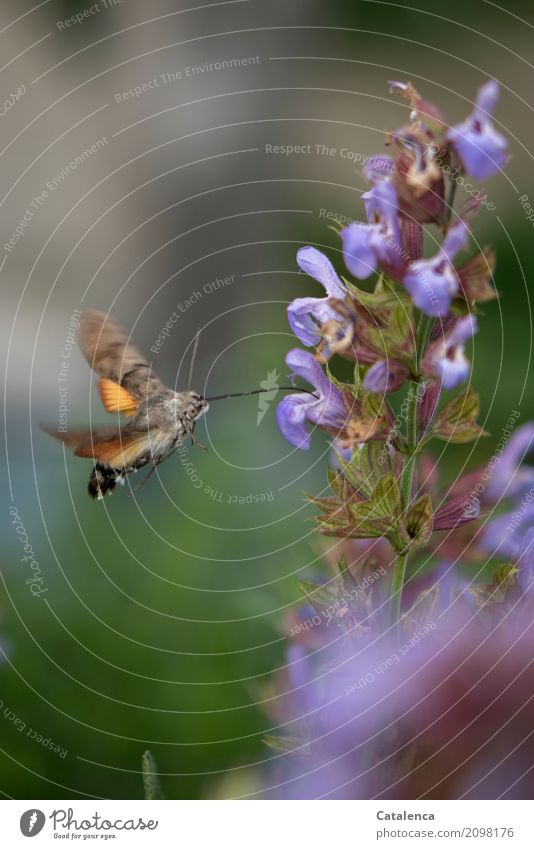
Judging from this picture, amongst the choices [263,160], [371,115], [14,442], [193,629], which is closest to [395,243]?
[193,629]

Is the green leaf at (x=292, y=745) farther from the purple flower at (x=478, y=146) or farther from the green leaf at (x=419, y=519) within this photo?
the purple flower at (x=478, y=146)

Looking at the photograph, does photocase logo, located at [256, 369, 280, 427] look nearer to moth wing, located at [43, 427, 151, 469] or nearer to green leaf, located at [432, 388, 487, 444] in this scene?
moth wing, located at [43, 427, 151, 469]

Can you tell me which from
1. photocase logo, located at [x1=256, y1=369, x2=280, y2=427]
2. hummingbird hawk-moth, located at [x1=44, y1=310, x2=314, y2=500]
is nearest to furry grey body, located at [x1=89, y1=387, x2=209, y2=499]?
hummingbird hawk-moth, located at [x1=44, y1=310, x2=314, y2=500]

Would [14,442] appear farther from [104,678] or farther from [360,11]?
[360,11]

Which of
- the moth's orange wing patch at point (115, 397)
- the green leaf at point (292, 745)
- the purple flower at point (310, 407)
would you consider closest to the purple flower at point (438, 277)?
the purple flower at point (310, 407)
